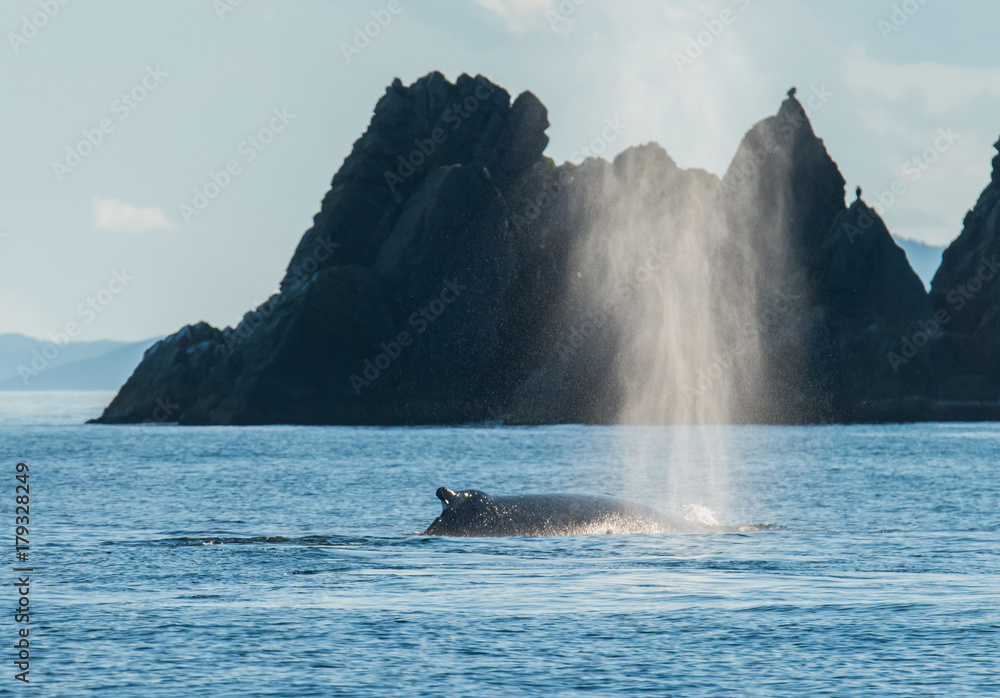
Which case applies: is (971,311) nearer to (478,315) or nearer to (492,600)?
(478,315)

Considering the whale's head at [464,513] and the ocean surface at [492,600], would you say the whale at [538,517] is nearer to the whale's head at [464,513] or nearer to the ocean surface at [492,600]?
the whale's head at [464,513]

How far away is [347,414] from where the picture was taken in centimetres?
17488

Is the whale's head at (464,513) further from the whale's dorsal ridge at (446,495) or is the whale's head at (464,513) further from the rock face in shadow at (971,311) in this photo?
the rock face in shadow at (971,311)

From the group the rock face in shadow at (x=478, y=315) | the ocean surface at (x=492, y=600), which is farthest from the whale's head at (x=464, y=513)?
the rock face in shadow at (x=478, y=315)

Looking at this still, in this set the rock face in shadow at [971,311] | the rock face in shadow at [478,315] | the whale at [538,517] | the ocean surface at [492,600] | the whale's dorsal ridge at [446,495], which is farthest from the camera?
the rock face in shadow at [971,311]

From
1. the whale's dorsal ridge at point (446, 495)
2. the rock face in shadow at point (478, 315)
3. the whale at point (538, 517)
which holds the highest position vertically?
the rock face in shadow at point (478, 315)

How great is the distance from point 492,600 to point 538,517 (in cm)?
1080

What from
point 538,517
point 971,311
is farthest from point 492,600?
point 971,311

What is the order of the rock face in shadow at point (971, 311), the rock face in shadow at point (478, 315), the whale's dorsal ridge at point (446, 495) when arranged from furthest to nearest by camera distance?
the rock face in shadow at point (971, 311) < the rock face in shadow at point (478, 315) < the whale's dorsal ridge at point (446, 495)

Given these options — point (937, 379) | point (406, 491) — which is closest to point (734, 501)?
point (406, 491)

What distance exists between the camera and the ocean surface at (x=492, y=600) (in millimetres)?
17172

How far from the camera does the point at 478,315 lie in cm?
18925

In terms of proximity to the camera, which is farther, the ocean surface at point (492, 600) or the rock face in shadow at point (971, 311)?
the rock face in shadow at point (971, 311)

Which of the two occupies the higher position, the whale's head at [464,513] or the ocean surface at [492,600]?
the whale's head at [464,513]
